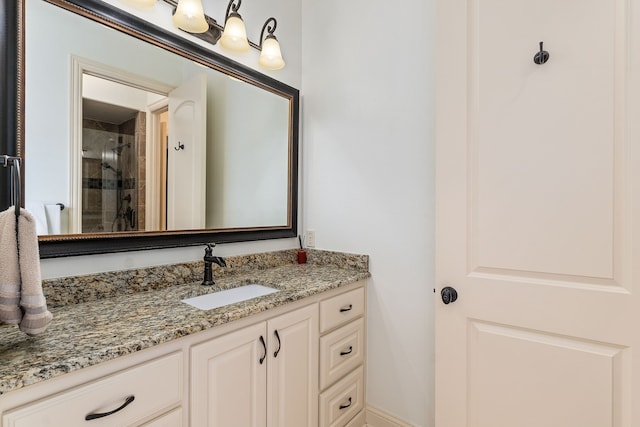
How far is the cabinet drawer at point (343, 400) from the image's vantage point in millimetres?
1552

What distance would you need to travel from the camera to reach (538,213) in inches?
46.1

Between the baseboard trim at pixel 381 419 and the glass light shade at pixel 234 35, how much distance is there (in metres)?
2.17

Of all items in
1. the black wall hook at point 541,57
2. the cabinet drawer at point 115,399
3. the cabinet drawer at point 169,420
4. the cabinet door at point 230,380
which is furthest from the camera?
the black wall hook at point 541,57

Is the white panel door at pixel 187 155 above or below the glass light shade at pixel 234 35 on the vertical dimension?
below

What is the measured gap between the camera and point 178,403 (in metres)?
Answer: 0.97

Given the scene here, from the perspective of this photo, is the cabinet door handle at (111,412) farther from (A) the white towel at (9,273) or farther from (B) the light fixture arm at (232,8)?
(B) the light fixture arm at (232,8)

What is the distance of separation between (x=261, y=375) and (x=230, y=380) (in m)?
0.15

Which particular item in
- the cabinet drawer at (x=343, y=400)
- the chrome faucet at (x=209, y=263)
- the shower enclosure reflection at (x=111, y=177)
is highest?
the shower enclosure reflection at (x=111, y=177)

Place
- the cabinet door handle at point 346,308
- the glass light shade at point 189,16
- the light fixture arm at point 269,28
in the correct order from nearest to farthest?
the glass light shade at point 189,16 < the cabinet door handle at point 346,308 < the light fixture arm at point 269,28

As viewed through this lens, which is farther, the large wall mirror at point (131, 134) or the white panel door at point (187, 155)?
the white panel door at point (187, 155)

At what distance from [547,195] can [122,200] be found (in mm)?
1693

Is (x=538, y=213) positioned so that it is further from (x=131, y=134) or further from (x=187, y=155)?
(x=131, y=134)

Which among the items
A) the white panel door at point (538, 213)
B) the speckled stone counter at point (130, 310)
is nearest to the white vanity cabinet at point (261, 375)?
the speckled stone counter at point (130, 310)

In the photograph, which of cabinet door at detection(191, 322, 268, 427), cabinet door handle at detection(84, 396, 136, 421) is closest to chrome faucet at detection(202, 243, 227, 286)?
cabinet door at detection(191, 322, 268, 427)
